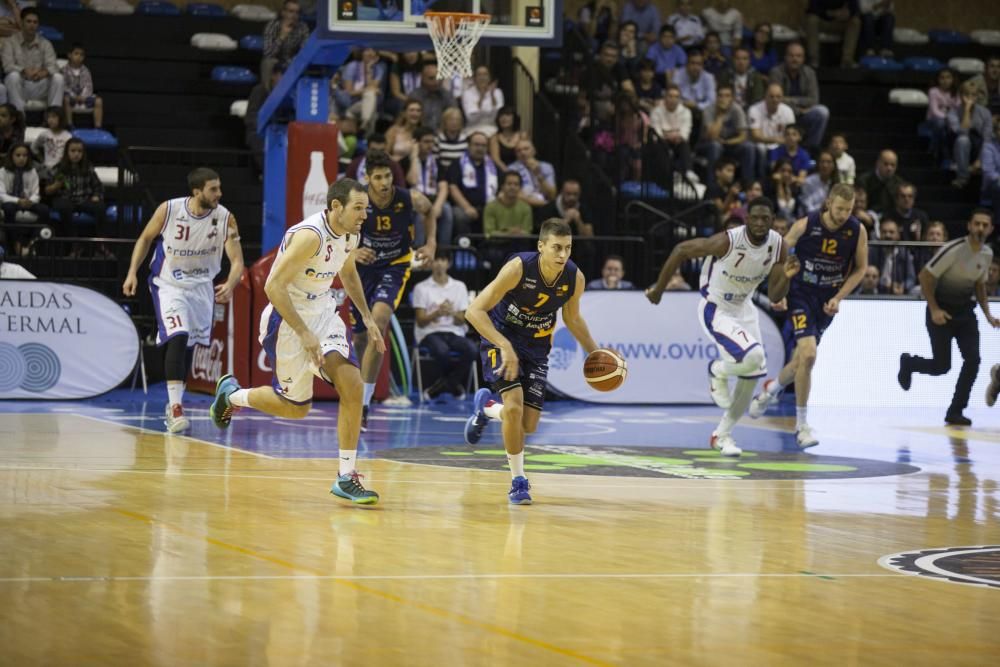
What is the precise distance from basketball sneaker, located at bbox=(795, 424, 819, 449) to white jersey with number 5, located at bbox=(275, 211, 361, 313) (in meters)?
5.18

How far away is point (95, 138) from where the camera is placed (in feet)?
60.7

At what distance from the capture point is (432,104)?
1900 centimetres

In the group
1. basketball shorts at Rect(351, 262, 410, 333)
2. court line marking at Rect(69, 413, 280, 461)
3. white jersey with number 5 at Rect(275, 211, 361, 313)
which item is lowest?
court line marking at Rect(69, 413, 280, 461)

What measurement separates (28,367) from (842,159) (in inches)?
442

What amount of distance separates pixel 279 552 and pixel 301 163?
9094 mm

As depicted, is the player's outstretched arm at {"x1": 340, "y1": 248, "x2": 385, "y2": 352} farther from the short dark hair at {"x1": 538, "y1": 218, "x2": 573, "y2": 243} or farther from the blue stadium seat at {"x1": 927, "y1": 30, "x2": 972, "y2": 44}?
the blue stadium seat at {"x1": 927, "y1": 30, "x2": 972, "y2": 44}

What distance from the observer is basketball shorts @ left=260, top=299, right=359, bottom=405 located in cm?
836

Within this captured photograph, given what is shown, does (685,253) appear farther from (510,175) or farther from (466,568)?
(510,175)

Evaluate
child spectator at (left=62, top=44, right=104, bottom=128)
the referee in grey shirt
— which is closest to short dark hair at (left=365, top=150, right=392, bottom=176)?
the referee in grey shirt

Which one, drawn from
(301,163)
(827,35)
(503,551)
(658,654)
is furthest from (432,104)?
(658,654)

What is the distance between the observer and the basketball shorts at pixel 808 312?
1251cm

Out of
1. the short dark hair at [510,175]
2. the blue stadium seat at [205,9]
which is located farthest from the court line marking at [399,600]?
the blue stadium seat at [205,9]

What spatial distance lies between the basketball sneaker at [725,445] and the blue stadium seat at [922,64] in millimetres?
14636

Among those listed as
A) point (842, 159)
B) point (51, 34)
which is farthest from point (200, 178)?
point (842, 159)
